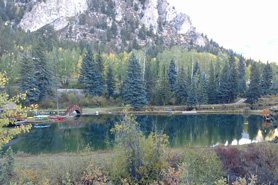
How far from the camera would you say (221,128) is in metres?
29.8

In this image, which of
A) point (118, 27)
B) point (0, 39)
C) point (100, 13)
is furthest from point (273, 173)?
point (100, 13)

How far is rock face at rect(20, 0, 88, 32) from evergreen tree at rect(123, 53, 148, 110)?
116434 mm

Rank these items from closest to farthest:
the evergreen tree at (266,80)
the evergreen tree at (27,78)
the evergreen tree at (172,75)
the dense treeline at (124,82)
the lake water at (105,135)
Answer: the lake water at (105,135), the evergreen tree at (27,78), the dense treeline at (124,82), the evergreen tree at (266,80), the evergreen tree at (172,75)

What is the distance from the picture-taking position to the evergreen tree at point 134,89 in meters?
45.2

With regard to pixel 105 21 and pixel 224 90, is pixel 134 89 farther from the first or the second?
pixel 105 21

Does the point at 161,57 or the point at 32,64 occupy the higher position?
the point at 161,57

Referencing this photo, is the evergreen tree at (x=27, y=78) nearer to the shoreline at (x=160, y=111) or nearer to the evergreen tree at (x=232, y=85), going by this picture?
the shoreline at (x=160, y=111)

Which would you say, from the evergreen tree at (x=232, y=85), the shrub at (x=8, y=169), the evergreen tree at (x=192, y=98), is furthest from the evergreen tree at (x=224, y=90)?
the shrub at (x=8, y=169)

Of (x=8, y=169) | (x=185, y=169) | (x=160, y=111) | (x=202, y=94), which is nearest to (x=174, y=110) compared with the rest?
(x=160, y=111)

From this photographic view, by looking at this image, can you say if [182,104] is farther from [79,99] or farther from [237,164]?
[237,164]

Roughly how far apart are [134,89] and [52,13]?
438 ft

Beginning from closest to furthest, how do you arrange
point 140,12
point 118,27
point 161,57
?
point 161,57 → point 118,27 → point 140,12

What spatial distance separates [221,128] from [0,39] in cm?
5830

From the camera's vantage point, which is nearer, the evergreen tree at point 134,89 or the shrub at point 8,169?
the shrub at point 8,169
